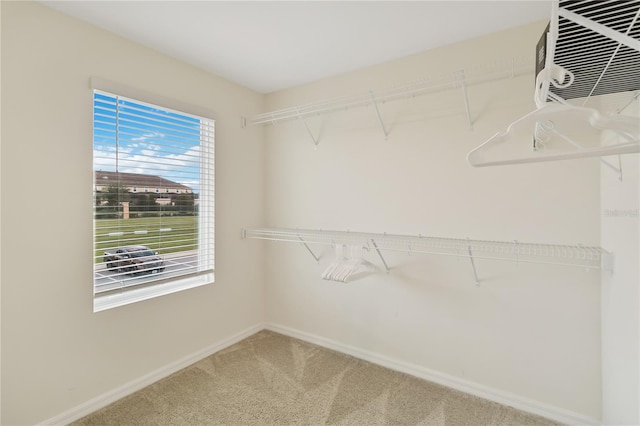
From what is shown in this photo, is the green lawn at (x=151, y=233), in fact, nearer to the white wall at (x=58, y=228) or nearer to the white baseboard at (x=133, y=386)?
the white wall at (x=58, y=228)

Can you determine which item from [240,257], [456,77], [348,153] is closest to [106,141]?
[240,257]

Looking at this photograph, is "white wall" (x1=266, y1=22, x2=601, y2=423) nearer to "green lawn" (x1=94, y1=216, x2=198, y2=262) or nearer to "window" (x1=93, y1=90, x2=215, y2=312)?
"window" (x1=93, y1=90, x2=215, y2=312)

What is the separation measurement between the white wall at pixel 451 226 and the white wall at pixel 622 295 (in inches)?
5.3

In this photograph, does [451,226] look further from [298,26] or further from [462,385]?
[298,26]

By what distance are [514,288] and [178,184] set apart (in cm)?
248

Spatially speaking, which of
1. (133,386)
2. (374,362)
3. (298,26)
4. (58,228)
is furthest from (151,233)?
(374,362)

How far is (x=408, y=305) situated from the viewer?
7.30 ft

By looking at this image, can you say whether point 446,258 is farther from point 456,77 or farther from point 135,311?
point 135,311

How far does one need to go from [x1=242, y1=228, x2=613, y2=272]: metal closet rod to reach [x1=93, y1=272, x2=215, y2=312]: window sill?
25.5 inches

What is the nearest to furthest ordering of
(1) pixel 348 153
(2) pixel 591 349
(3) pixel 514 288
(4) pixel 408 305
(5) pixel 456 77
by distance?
(2) pixel 591 349 → (3) pixel 514 288 → (5) pixel 456 77 → (4) pixel 408 305 → (1) pixel 348 153

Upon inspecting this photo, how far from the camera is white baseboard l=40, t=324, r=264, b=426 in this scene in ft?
5.59

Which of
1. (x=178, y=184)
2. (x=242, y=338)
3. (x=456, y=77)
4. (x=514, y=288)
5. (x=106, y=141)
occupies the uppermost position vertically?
(x=456, y=77)

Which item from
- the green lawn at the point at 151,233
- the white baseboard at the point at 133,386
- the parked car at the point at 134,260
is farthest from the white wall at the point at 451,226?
the parked car at the point at 134,260

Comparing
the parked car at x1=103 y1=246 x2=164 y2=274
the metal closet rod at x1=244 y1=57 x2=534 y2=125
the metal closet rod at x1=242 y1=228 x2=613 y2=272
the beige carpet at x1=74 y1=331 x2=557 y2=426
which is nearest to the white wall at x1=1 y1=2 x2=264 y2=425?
the parked car at x1=103 y1=246 x2=164 y2=274
